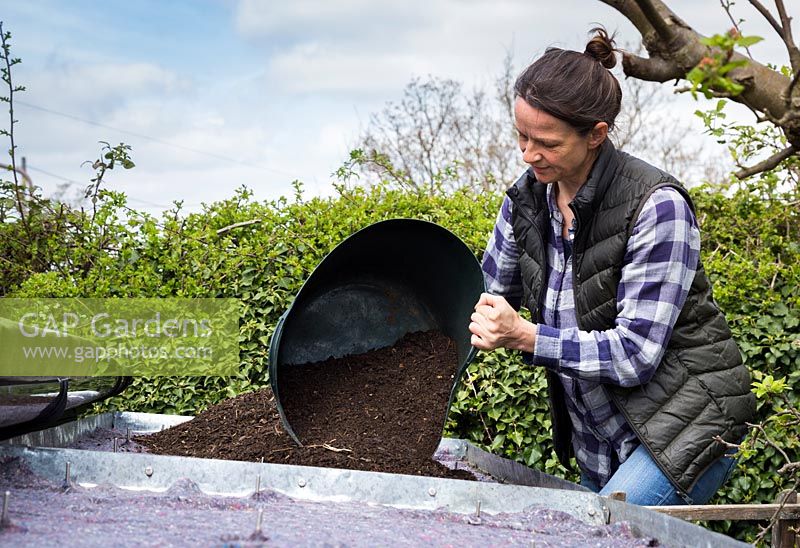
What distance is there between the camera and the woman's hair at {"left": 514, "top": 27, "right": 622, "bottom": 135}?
6.38 feet

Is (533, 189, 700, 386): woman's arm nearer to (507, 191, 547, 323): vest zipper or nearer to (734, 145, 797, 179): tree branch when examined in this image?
(507, 191, 547, 323): vest zipper

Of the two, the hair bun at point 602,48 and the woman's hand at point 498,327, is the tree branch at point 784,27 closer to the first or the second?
the hair bun at point 602,48

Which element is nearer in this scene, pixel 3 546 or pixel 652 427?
pixel 3 546

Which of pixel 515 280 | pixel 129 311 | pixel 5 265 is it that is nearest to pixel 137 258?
pixel 129 311

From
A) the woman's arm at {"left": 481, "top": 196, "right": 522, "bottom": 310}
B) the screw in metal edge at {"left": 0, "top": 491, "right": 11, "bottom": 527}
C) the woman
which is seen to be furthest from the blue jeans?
the screw in metal edge at {"left": 0, "top": 491, "right": 11, "bottom": 527}

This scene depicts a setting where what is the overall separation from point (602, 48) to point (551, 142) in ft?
1.03

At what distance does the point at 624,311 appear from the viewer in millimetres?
1906

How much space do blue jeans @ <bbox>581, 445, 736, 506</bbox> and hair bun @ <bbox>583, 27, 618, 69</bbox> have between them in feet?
3.21

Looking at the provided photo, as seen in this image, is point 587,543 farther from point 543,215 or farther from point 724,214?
point 724,214

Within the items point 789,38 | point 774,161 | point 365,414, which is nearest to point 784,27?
point 789,38

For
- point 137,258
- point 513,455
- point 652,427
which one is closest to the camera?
point 652,427

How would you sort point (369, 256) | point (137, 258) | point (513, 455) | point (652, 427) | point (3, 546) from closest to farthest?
point (3, 546)
point (652, 427)
point (369, 256)
point (513, 455)
point (137, 258)

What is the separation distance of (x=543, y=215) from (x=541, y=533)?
3.02 feet

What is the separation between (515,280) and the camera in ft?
7.79
